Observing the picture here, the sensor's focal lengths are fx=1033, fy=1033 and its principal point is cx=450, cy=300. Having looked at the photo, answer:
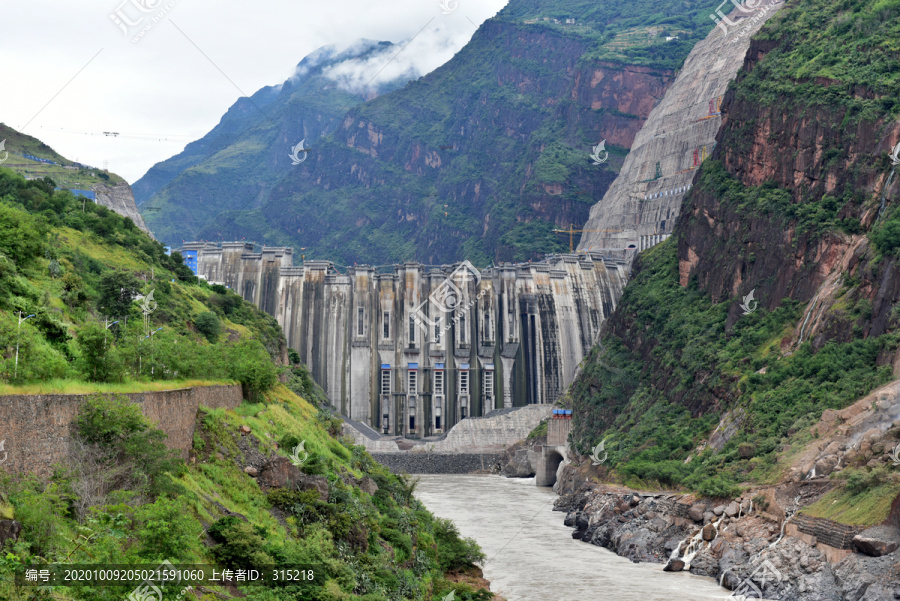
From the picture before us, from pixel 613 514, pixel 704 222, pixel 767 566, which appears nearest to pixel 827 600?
pixel 767 566

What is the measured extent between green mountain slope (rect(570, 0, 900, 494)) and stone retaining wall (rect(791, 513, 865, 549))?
3.97 metres

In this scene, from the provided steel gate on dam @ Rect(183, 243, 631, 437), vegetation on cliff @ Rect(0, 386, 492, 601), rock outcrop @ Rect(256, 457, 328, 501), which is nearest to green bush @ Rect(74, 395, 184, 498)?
vegetation on cliff @ Rect(0, 386, 492, 601)

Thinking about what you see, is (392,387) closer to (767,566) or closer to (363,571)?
(767,566)

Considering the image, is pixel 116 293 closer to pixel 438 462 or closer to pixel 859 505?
pixel 859 505

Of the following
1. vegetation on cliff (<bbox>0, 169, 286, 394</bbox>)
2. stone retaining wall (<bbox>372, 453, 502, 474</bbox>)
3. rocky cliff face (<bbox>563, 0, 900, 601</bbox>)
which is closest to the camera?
vegetation on cliff (<bbox>0, 169, 286, 394</bbox>)

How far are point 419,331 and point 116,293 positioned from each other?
93.4 metres

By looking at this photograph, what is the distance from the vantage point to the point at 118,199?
113m

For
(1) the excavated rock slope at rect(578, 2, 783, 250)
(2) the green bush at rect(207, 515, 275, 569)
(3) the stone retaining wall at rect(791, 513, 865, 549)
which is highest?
(1) the excavated rock slope at rect(578, 2, 783, 250)

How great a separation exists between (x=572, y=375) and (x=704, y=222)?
4697 centimetres

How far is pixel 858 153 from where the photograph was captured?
84.3 meters

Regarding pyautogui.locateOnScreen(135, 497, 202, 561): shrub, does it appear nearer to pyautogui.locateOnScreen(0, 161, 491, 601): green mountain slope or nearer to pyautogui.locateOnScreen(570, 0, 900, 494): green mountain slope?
pyautogui.locateOnScreen(0, 161, 491, 601): green mountain slope

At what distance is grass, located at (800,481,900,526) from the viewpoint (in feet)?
168

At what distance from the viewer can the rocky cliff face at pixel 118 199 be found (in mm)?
107500

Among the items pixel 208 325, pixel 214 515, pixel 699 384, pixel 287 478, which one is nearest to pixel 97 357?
pixel 214 515
